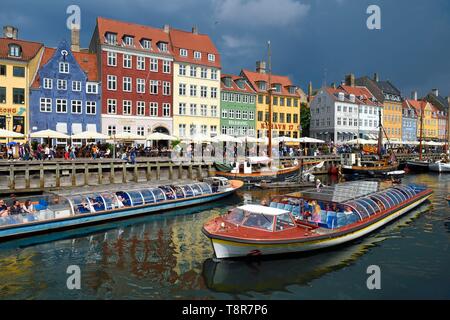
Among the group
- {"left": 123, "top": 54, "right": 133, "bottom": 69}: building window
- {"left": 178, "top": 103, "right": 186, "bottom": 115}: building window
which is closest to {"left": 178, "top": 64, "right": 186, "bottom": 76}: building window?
{"left": 178, "top": 103, "right": 186, "bottom": 115}: building window

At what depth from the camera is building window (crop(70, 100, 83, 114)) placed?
46562mm

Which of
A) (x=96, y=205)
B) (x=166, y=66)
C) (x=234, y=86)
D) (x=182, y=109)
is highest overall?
(x=166, y=66)

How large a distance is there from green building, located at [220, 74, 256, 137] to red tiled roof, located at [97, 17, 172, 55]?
11636 mm

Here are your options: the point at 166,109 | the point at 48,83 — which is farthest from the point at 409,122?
the point at 48,83

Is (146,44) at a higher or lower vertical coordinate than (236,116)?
higher

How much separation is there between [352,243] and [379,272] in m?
3.42

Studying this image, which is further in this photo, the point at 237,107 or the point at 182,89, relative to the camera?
the point at 237,107

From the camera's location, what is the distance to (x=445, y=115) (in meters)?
105

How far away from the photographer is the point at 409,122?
306 feet

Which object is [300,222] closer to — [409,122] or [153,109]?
[153,109]

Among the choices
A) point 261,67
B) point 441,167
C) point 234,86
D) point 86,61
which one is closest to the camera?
point 86,61

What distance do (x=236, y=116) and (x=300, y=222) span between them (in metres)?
46.2
